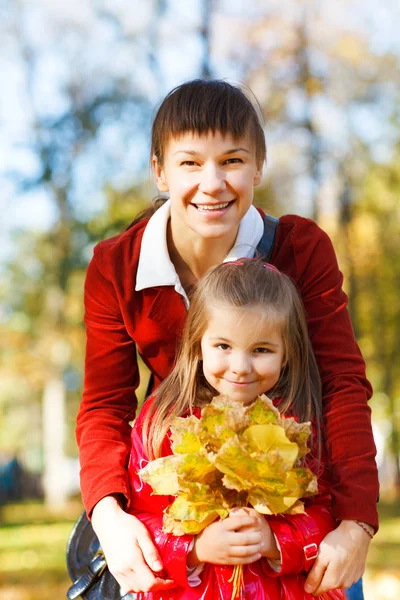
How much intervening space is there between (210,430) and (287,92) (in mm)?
10252

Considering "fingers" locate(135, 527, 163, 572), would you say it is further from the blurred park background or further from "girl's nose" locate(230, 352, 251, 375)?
the blurred park background

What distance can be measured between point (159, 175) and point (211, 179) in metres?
0.34

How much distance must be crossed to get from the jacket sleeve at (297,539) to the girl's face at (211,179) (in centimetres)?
88

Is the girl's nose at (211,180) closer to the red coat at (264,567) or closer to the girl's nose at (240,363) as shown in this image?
the girl's nose at (240,363)

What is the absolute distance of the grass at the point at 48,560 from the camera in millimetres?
7977

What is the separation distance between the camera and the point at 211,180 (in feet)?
8.34

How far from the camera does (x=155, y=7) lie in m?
11.5

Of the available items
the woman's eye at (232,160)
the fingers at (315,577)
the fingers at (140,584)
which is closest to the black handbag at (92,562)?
the fingers at (140,584)

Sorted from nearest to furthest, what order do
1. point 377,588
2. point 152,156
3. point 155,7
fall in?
point 152,156 < point 377,588 < point 155,7

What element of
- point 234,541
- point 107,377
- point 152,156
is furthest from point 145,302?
point 234,541

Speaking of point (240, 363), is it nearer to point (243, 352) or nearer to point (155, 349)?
point (243, 352)

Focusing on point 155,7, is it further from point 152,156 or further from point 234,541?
point 234,541

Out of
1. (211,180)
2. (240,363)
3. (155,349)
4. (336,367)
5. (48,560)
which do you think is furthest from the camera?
(48,560)

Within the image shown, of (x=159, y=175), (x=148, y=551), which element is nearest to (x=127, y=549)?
(x=148, y=551)
